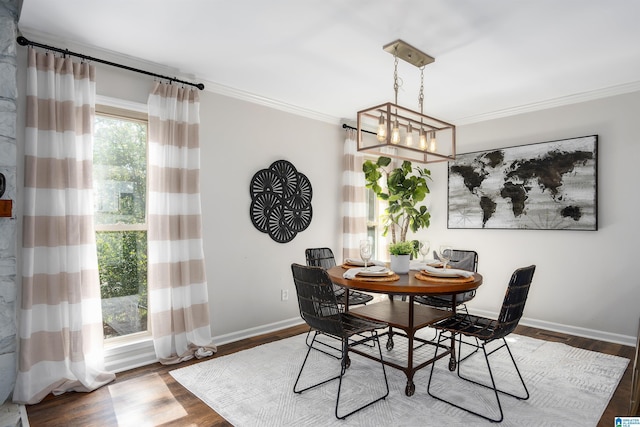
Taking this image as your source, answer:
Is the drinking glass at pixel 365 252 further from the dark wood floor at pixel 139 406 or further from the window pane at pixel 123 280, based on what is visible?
the window pane at pixel 123 280

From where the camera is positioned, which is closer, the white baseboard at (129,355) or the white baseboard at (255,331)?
the white baseboard at (129,355)

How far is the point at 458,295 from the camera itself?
3430mm

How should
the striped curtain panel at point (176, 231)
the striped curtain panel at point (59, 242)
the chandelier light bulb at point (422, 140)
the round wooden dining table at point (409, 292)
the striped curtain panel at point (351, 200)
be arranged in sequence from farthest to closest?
the striped curtain panel at point (351, 200)
the striped curtain panel at point (176, 231)
the chandelier light bulb at point (422, 140)
the striped curtain panel at point (59, 242)
the round wooden dining table at point (409, 292)

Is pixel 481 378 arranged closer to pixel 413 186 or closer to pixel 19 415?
pixel 413 186

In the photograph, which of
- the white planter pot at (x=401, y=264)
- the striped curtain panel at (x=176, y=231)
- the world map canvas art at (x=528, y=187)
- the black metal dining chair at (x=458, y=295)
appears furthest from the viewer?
the world map canvas art at (x=528, y=187)

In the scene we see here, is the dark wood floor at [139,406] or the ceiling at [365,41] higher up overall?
the ceiling at [365,41]

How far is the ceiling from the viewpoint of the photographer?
91.8 inches

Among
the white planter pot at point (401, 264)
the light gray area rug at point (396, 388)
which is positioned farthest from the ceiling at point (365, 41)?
the light gray area rug at point (396, 388)

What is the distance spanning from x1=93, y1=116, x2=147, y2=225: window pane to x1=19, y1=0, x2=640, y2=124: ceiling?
24.5 inches

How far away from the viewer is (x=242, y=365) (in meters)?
3.11

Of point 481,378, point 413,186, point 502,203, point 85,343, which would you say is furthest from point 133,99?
point 502,203

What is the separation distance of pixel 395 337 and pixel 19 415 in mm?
3057

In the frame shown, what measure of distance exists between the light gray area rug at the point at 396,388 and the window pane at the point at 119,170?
1.41 m

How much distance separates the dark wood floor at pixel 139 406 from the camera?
2.29m
